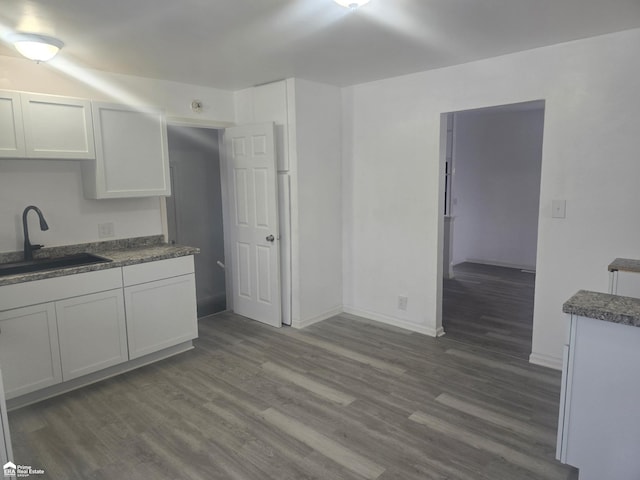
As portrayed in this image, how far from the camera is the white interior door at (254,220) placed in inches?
158

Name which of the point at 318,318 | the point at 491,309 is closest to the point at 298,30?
the point at 318,318

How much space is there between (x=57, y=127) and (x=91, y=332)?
1467mm

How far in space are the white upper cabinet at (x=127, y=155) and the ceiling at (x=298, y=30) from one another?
0.41 m

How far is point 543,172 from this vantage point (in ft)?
10.2

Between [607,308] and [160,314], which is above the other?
[607,308]

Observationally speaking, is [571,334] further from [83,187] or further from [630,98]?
[83,187]

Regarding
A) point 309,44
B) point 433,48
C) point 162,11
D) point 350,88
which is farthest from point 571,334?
point 350,88

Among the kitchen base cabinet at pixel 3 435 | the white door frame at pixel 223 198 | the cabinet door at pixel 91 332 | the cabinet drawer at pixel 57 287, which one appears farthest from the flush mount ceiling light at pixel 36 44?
the kitchen base cabinet at pixel 3 435

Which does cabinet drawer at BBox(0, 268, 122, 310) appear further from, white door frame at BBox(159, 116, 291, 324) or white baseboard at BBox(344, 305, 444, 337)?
white baseboard at BBox(344, 305, 444, 337)

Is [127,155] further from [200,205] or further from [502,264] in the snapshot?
[502,264]

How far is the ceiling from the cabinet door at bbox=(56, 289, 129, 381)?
5.67 feet

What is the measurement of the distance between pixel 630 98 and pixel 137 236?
3894mm

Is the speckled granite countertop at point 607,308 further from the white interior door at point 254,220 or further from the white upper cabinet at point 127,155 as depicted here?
the white upper cabinet at point 127,155

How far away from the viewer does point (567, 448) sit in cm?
194
